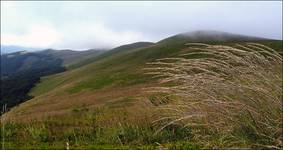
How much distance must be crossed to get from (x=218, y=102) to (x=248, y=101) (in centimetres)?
33

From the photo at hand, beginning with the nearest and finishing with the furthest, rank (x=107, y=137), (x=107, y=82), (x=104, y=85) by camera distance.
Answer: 1. (x=107, y=137)
2. (x=104, y=85)
3. (x=107, y=82)

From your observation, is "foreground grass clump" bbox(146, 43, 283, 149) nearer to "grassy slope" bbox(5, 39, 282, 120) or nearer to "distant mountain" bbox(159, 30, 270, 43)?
"grassy slope" bbox(5, 39, 282, 120)

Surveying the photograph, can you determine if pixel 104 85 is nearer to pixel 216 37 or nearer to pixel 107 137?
pixel 107 137

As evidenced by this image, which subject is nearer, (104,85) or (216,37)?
(104,85)

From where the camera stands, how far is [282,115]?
15.5ft

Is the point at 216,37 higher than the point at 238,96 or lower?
lower

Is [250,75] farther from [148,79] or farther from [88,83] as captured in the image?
[88,83]

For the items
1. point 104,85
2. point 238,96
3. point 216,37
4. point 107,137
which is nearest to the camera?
point 238,96

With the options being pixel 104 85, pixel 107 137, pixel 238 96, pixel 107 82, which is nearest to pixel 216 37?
pixel 107 82

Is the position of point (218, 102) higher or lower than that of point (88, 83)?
higher

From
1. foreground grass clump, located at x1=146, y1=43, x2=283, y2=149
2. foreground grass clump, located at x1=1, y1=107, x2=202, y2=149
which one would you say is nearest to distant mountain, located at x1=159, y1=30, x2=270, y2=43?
foreground grass clump, located at x1=1, y1=107, x2=202, y2=149

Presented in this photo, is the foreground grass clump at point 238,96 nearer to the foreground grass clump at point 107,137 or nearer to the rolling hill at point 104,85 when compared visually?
the foreground grass clump at point 107,137

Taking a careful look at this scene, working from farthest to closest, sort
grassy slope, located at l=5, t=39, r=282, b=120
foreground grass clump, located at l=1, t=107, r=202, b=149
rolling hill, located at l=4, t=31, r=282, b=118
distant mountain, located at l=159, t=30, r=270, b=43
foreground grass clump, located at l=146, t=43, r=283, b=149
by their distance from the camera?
distant mountain, located at l=159, t=30, r=270, b=43 → grassy slope, located at l=5, t=39, r=282, b=120 → rolling hill, located at l=4, t=31, r=282, b=118 → foreground grass clump, located at l=1, t=107, r=202, b=149 → foreground grass clump, located at l=146, t=43, r=283, b=149

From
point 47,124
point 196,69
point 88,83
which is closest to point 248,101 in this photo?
point 196,69
